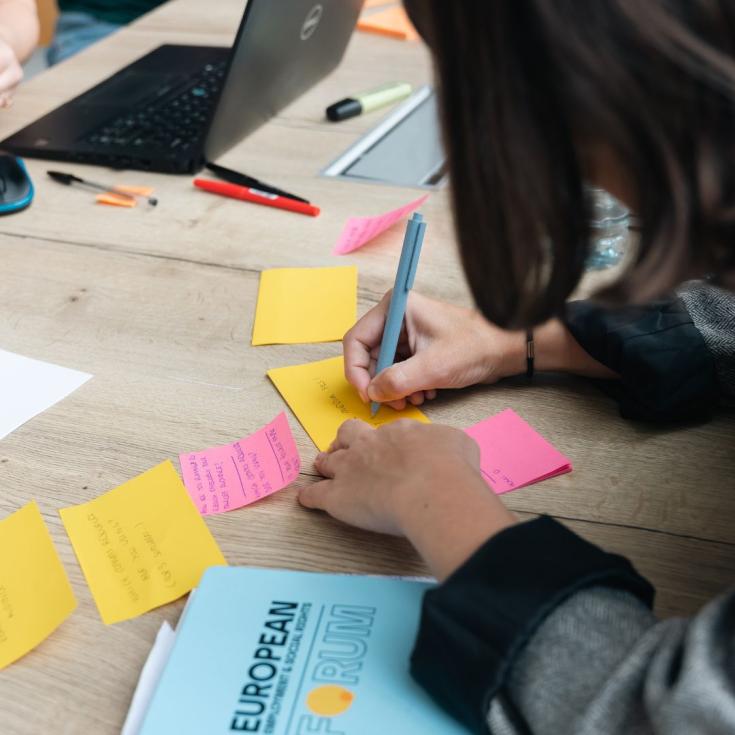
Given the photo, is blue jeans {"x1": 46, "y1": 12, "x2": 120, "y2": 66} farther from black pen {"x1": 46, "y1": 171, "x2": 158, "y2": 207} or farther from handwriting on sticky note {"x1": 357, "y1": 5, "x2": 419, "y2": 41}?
black pen {"x1": 46, "y1": 171, "x2": 158, "y2": 207}

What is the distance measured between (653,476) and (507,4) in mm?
398

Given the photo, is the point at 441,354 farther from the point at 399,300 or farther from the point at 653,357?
the point at 653,357

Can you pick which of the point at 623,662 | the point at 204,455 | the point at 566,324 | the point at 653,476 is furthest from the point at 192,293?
the point at 623,662

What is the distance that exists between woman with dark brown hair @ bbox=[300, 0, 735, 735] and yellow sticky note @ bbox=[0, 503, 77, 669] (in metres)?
0.23

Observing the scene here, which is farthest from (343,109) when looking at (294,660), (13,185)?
(294,660)

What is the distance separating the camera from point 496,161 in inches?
20.4

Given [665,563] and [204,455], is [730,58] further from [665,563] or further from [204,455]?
[204,455]

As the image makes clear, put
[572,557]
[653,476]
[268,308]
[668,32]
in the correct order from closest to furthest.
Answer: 1. [668,32]
2. [572,557]
3. [653,476]
4. [268,308]

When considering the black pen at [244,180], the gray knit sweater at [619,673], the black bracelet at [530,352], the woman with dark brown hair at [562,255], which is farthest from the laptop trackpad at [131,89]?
the gray knit sweater at [619,673]

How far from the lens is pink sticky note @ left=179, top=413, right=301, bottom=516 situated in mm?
726

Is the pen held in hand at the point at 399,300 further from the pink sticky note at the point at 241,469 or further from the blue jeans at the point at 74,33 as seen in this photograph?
the blue jeans at the point at 74,33

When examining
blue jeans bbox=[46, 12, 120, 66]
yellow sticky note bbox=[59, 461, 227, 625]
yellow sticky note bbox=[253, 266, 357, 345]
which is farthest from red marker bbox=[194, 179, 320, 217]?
blue jeans bbox=[46, 12, 120, 66]

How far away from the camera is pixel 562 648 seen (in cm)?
54

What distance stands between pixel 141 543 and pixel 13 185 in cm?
64
